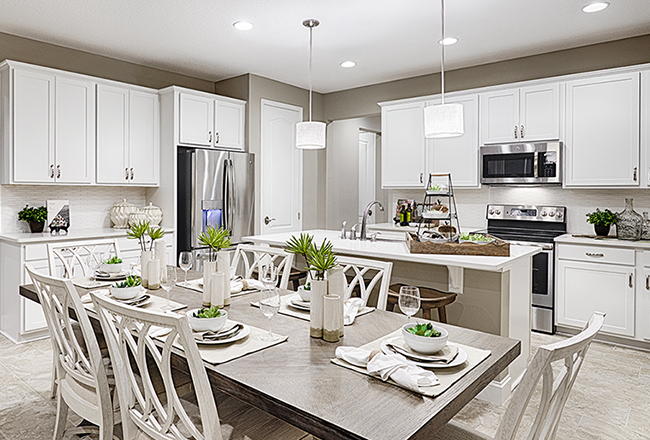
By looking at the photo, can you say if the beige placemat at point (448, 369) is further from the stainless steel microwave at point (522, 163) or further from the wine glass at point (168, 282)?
the stainless steel microwave at point (522, 163)

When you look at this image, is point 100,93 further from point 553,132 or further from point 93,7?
point 553,132

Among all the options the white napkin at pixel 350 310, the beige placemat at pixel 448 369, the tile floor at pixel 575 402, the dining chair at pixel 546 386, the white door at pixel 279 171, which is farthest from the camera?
the white door at pixel 279 171

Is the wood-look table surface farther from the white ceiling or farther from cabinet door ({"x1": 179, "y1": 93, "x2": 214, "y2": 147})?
cabinet door ({"x1": 179, "y1": 93, "x2": 214, "y2": 147})

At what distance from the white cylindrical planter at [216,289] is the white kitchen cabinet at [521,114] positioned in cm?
340

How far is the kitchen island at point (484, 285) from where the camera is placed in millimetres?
2580

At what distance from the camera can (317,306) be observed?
5.26ft

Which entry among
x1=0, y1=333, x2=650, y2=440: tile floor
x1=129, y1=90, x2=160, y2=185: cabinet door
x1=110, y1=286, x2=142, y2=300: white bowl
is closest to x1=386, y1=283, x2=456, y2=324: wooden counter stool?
x1=0, y1=333, x2=650, y2=440: tile floor

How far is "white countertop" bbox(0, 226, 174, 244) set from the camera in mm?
3625

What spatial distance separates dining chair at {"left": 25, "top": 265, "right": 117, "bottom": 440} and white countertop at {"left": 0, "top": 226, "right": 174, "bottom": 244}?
2049 millimetres

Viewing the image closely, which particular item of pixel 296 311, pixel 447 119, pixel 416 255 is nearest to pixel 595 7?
pixel 447 119

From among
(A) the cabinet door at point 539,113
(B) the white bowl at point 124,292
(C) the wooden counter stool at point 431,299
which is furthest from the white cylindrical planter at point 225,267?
(A) the cabinet door at point 539,113

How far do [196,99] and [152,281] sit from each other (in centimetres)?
293

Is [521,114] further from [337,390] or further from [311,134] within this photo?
[337,390]

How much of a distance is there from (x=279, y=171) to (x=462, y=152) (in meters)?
2.16
